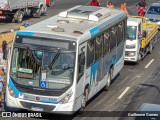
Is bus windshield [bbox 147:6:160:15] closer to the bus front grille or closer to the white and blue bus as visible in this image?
the white and blue bus

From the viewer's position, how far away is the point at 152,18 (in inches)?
1467

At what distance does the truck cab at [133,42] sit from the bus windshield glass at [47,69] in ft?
33.9

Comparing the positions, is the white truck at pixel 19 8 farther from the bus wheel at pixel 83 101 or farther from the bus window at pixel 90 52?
the bus wheel at pixel 83 101

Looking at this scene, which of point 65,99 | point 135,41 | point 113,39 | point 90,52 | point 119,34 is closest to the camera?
point 65,99

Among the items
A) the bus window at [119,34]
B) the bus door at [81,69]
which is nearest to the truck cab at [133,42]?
the bus window at [119,34]

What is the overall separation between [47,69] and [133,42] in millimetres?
10711

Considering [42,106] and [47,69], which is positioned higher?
[47,69]

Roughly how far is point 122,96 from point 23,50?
533cm

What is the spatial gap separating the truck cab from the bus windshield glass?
1033 cm

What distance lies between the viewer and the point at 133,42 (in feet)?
81.3

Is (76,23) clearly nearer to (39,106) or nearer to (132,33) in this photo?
(39,106)

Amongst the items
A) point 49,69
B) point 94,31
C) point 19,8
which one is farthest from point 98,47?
point 19,8

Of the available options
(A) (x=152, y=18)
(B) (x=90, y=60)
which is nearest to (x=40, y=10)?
(A) (x=152, y=18)

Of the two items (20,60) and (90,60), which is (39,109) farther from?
(90,60)
